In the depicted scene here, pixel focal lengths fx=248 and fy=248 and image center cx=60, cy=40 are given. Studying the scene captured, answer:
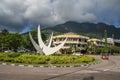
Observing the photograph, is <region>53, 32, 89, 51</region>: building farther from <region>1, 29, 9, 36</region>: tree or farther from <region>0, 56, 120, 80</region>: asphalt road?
<region>0, 56, 120, 80</region>: asphalt road

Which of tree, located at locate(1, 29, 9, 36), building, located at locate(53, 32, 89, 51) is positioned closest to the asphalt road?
tree, located at locate(1, 29, 9, 36)

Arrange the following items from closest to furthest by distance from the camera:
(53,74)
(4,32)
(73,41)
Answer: (53,74) < (4,32) < (73,41)

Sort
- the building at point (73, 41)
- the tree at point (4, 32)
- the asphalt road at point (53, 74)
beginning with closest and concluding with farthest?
the asphalt road at point (53, 74), the tree at point (4, 32), the building at point (73, 41)

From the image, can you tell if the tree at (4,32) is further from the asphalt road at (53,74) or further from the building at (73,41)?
the asphalt road at (53,74)

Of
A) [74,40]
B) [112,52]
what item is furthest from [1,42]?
[112,52]

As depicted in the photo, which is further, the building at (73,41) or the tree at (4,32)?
the building at (73,41)

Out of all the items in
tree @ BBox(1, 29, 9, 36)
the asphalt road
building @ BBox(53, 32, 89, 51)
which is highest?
tree @ BBox(1, 29, 9, 36)

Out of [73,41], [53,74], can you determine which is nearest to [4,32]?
[73,41]

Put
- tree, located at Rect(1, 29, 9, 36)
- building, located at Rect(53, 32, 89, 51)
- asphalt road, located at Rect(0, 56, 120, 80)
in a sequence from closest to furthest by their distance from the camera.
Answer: asphalt road, located at Rect(0, 56, 120, 80)
tree, located at Rect(1, 29, 9, 36)
building, located at Rect(53, 32, 89, 51)

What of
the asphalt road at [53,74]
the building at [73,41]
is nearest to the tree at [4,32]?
the building at [73,41]

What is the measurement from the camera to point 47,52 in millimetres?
43625

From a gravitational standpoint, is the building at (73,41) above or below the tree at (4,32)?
below

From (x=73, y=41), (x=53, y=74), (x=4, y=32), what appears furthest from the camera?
(x=73, y=41)

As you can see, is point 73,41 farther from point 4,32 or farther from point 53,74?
point 53,74
